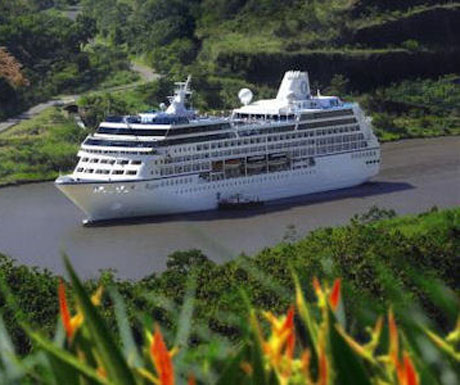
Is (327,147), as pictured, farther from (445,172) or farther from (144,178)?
(144,178)

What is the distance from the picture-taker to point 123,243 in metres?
18.2

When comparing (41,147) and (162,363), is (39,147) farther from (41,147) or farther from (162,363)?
(162,363)

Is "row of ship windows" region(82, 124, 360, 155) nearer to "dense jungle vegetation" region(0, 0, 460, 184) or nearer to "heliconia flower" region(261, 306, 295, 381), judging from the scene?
"dense jungle vegetation" region(0, 0, 460, 184)

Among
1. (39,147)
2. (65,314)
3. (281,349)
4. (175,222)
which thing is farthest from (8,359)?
(39,147)

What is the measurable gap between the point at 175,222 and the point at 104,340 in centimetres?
1876

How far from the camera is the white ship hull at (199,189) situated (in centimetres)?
2030

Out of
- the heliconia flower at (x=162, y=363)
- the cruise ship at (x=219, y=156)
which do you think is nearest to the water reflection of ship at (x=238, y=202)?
the cruise ship at (x=219, y=156)

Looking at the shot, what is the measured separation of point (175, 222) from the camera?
20328 millimetres

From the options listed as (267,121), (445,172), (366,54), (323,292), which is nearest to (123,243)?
(267,121)

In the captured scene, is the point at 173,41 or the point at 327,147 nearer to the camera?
the point at 327,147

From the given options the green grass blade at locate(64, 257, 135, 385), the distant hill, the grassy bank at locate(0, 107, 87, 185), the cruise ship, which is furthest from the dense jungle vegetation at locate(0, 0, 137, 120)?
the green grass blade at locate(64, 257, 135, 385)

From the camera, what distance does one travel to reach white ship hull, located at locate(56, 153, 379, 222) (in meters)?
20.3

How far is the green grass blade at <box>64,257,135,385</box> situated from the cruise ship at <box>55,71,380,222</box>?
18665 millimetres

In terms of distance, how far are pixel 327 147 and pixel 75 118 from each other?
9116 mm
